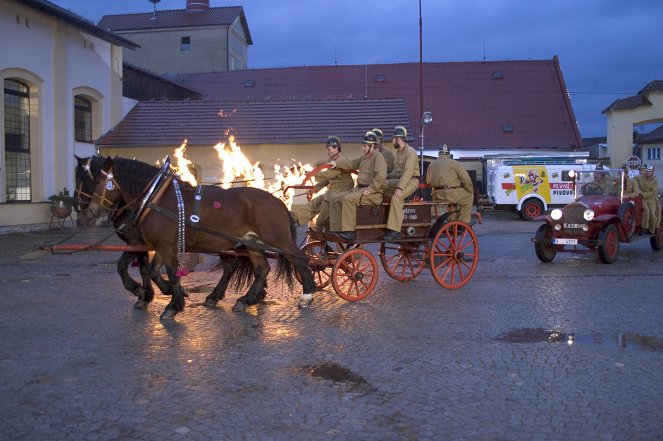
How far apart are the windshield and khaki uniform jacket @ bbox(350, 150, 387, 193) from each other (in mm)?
7012

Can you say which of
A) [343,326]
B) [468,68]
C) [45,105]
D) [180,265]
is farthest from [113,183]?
[468,68]

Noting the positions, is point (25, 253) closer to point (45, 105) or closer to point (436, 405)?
point (45, 105)

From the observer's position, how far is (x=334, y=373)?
5.75 m

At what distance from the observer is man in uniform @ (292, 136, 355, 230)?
9344mm

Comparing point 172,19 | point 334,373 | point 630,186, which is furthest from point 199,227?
point 172,19

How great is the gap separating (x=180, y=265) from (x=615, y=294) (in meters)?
5.98

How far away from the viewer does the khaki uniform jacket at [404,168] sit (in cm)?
927

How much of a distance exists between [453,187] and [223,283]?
3.92 m

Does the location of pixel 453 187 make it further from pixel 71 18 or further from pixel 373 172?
pixel 71 18

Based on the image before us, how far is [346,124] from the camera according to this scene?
957 inches

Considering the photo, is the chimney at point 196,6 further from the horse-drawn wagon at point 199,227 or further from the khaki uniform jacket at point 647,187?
the horse-drawn wagon at point 199,227

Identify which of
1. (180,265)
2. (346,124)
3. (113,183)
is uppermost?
(346,124)

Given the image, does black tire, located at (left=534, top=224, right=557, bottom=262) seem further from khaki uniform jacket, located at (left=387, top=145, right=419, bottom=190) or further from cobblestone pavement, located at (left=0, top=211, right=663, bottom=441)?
khaki uniform jacket, located at (left=387, top=145, right=419, bottom=190)

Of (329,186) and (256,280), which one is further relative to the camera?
(329,186)
